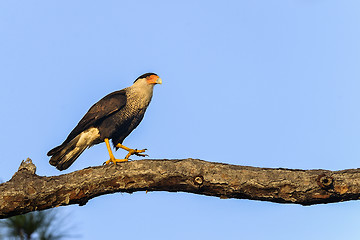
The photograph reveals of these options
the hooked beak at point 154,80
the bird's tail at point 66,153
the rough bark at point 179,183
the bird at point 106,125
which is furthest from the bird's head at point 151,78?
the rough bark at point 179,183

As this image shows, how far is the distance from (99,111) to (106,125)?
207mm

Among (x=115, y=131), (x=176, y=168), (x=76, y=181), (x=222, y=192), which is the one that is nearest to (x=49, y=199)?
(x=76, y=181)

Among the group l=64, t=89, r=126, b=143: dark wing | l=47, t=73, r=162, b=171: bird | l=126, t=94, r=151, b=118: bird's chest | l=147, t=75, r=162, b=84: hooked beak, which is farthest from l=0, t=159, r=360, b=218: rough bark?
l=147, t=75, r=162, b=84: hooked beak

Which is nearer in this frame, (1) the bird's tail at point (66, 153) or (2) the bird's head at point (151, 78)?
(1) the bird's tail at point (66, 153)

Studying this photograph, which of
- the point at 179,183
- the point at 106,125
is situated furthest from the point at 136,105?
the point at 179,183

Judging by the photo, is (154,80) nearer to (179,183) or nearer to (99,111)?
(99,111)

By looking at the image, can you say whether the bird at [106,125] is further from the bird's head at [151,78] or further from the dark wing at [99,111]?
the bird's head at [151,78]

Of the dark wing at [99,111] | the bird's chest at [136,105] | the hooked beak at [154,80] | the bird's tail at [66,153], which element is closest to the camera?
the bird's tail at [66,153]

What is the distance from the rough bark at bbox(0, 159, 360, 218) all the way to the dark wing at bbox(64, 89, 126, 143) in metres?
1.62

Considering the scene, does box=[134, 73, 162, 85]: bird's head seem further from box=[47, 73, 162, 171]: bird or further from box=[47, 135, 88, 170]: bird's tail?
box=[47, 135, 88, 170]: bird's tail

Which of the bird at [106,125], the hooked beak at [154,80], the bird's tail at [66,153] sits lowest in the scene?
the bird's tail at [66,153]

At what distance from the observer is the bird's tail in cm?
584

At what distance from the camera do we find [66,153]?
5.93 metres

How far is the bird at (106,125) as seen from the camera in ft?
19.4
